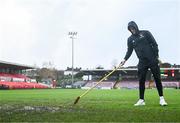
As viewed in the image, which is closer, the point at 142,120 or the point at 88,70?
the point at 142,120

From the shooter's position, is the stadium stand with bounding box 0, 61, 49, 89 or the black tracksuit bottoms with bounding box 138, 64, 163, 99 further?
the stadium stand with bounding box 0, 61, 49, 89

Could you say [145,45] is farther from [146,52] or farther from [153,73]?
[153,73]

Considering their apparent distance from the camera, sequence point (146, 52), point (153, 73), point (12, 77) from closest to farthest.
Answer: point (153, 73)
point (146, 52)
point (12, 77)

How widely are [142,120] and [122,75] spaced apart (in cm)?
8628

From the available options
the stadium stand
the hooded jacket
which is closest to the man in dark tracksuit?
the hooded jacket

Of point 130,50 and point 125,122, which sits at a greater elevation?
point 130,50

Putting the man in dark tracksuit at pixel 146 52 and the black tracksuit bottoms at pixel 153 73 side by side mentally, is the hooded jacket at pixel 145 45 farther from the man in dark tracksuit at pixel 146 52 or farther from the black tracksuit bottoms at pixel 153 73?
Answer: the black tracksuit bottoms at pixel 153 73

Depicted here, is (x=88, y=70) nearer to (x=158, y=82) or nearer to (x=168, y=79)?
(x=168, y=79)

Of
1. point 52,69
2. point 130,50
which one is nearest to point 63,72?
point 52,69

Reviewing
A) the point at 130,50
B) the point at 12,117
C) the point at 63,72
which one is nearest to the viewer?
the point at 12,117

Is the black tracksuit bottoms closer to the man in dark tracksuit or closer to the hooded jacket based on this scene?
the man in dark tracksuit

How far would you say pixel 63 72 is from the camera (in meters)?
142

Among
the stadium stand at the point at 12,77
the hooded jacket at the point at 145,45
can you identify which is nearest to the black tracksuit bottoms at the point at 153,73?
the hooded jacket at the point at 145,45

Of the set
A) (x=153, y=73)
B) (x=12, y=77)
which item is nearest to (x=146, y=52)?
(x=153, y=73)
